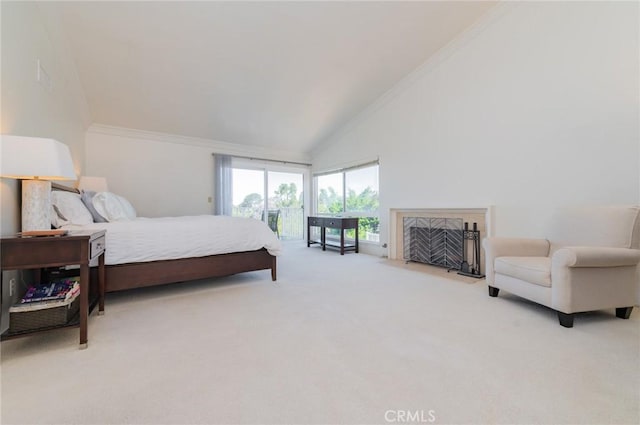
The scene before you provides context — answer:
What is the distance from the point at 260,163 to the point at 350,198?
2.15 meters

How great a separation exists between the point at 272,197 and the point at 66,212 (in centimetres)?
401

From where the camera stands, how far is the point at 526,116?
10.0ft

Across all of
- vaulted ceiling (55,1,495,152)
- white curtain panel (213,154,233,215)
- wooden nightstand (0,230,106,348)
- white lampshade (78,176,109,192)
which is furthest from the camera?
white curtain panel (213,154,233,215)

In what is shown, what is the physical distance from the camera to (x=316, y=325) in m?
1.97

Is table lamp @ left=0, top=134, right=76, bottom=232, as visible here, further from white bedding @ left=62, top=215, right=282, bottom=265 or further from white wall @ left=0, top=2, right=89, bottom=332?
white bedding @ left=62, top=215, right=282, bottom=265

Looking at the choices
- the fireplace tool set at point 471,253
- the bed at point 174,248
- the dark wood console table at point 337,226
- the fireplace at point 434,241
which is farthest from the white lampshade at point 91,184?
the fireplace tool set at point 471,253

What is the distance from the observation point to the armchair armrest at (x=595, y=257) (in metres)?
1.91

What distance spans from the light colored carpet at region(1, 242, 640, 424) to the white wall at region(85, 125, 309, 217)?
115 inches

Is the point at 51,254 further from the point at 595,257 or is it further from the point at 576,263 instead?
the point at 595,257

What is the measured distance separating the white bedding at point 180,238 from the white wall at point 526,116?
2.60 meters

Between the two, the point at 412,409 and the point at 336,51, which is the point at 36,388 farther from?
the point at 336,51

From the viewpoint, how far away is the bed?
2.32 metres

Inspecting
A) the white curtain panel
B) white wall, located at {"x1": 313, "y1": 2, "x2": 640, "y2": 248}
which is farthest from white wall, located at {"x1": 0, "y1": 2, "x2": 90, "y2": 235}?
→ white wall, located at {"x1": 313, "y1": 2, "x2": 640, "y2": 248}

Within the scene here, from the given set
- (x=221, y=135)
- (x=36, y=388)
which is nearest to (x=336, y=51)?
(x=221, y=135)
